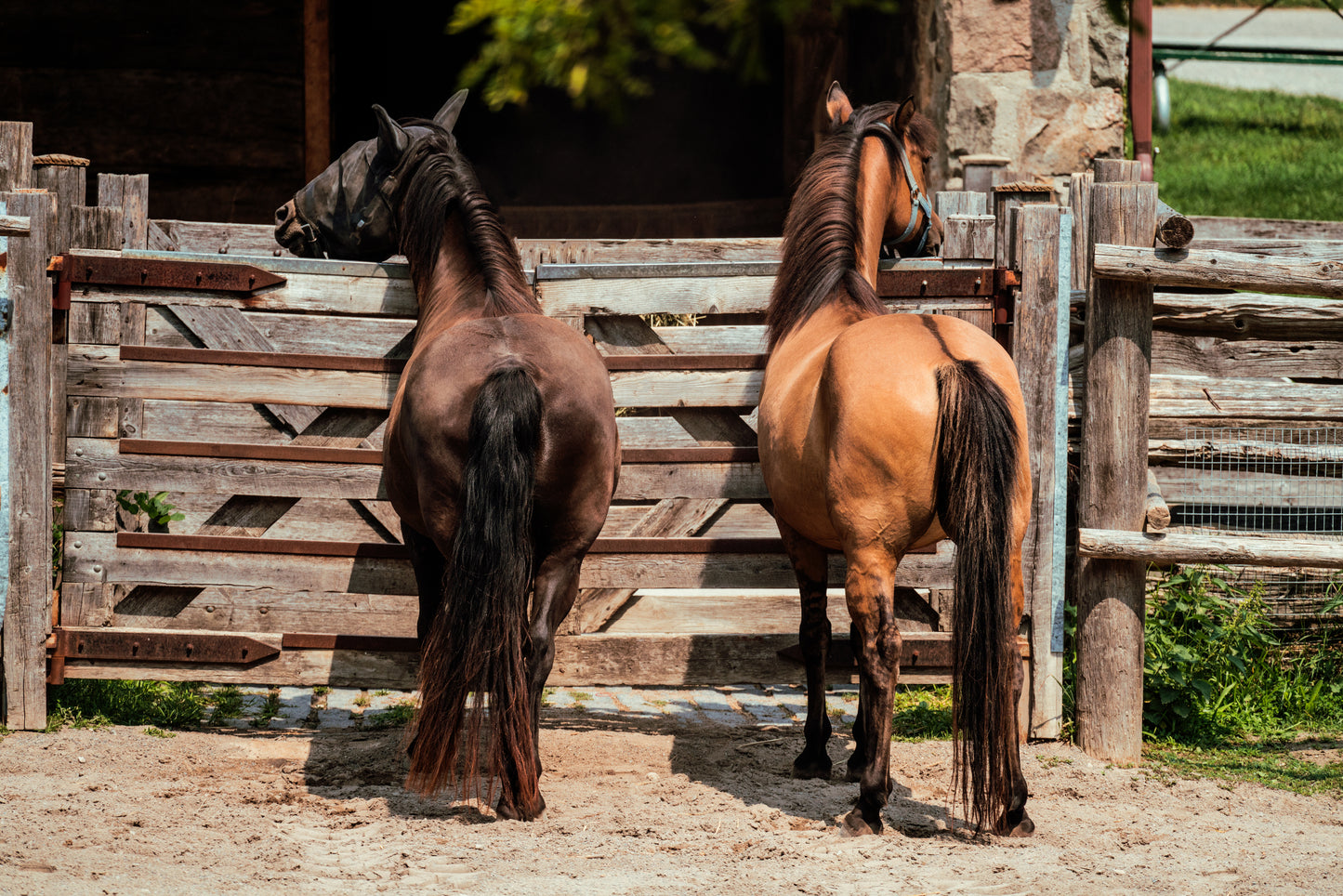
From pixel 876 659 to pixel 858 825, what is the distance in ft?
1.70

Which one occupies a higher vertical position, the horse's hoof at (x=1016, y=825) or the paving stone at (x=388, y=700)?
the horse's hoof at (x=1016, y=825)

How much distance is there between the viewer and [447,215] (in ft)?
14.8

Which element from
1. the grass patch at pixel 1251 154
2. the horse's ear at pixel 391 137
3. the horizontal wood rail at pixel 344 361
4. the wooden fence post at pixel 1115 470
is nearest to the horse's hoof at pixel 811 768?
the wooden fence post at pixel 1115 470

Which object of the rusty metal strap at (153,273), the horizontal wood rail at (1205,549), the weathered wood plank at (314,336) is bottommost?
the horizontal wood rail at (1205,549)

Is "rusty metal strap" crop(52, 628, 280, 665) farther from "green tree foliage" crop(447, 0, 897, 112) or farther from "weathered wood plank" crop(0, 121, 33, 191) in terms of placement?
"green tree foliage" crop(447, 0, 897, 112)

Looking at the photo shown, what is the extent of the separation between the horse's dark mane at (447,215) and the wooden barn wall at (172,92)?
5897mm

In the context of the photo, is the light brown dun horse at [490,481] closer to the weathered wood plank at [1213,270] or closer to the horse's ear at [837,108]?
the horse's ear at [837,108]

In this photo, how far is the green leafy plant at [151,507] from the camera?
471 cm

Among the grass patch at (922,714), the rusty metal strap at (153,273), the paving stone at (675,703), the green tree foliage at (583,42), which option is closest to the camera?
the green tree foliage at (583,42)

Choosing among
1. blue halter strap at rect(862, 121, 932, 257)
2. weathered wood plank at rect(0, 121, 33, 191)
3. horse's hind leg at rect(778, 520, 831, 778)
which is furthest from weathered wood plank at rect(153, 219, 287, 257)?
horse's hind leg at rect(778, 520, 831, 778)

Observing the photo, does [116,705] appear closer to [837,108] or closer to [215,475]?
[215,475]

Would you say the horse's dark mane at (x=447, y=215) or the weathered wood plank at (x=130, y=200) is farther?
the weathered wood plank at (x=130, y=200)

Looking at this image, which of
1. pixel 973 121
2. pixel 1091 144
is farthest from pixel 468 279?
pixel 1091 144

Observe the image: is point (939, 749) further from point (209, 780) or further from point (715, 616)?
point (209, 780)
